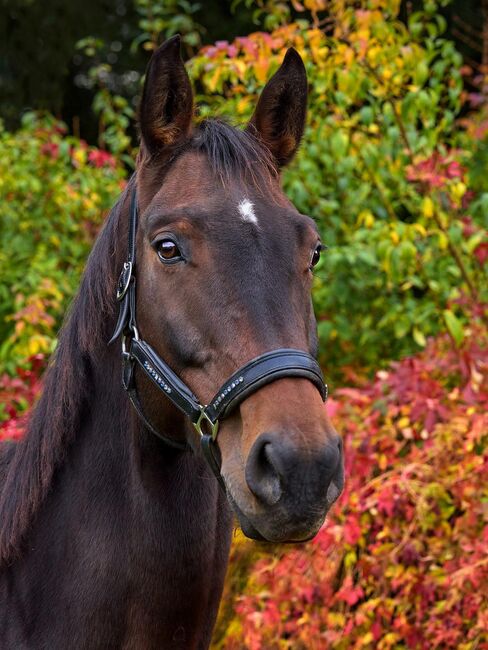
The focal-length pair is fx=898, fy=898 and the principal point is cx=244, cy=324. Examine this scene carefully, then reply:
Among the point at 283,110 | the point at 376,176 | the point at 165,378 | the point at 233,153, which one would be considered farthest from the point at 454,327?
the point at 165,378

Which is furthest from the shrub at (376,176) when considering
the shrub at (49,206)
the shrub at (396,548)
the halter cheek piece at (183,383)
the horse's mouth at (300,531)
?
the horse's mouth at (300,531)

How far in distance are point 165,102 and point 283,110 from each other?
358 mm

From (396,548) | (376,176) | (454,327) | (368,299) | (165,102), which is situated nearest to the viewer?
(165,102)

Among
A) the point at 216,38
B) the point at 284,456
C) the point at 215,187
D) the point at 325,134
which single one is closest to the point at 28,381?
the point at 325,134

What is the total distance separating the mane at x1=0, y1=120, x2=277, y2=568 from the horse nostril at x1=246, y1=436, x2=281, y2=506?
0.71 meters

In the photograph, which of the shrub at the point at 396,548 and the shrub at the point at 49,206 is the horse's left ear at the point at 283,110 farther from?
the shrub at the point at 49,206

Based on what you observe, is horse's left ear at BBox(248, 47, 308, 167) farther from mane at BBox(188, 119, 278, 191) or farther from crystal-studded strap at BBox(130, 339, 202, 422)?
crystal-studded strap at BBox(130, 339, 202, 422)

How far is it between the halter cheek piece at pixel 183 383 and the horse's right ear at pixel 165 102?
167 millimetres

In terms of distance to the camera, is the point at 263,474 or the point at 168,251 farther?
the point at 168,251

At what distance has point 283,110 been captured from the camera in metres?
2.41

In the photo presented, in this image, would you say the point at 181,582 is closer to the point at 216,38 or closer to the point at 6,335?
the point at 6,335

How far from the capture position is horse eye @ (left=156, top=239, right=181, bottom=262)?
205cm

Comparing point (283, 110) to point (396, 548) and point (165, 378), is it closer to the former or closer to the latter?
point (165, 378)

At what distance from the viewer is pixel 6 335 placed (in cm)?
598
